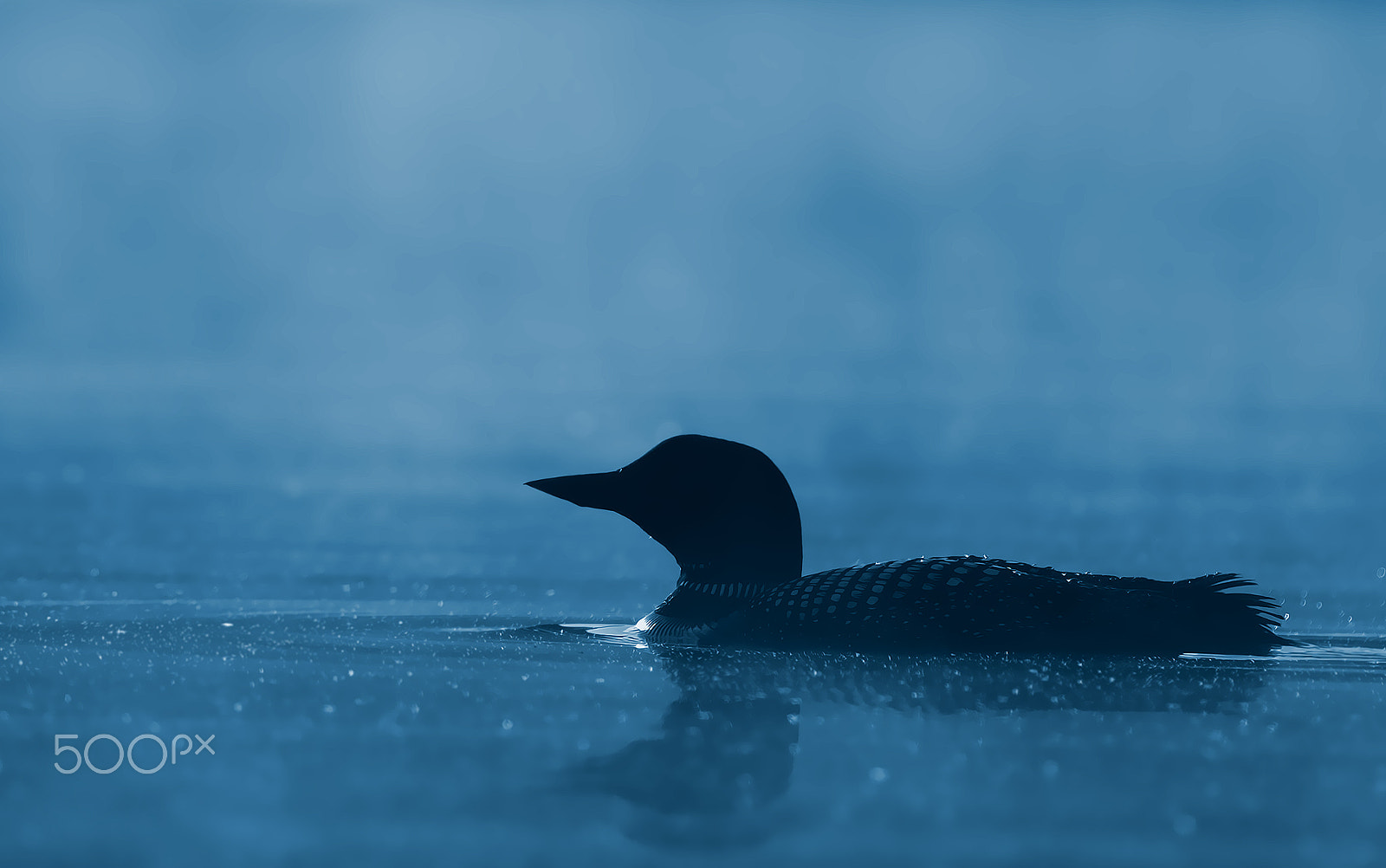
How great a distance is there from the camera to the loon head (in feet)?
13.8

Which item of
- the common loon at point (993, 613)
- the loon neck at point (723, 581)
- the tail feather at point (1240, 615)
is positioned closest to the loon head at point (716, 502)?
the loon neck at point (723, 581)

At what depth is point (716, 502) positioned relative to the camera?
13.8 feet

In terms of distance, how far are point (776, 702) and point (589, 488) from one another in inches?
55.1

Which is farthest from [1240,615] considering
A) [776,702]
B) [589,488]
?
[589,488]

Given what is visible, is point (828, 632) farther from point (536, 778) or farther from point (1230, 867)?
point (1230, 867)

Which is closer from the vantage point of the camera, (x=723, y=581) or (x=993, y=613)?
(x=993, y=613)

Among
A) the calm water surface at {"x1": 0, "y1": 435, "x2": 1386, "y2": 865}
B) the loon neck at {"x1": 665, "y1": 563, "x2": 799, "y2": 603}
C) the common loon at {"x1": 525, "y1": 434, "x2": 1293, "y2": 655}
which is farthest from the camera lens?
the loon neck at {"x1": 665, "y1": 563, "x2": 799, "y2": 603}

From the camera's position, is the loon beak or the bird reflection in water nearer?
the bird reflection in water

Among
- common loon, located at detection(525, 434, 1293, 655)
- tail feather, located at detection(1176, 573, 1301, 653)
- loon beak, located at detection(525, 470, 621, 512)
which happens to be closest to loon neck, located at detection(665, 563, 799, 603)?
common loon, located at detection(525, 434, 1293, 655)

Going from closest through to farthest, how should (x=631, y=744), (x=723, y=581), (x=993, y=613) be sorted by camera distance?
(x=631, y=744), (x=993, y=613), (x=723, y=581)

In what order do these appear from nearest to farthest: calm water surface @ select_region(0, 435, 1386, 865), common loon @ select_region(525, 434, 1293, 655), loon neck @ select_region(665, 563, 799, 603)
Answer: calm water surface @ select_region(0, 435, 1386, 865) → common loon @ select_region(525, 434, 1293, 655) → loon neck @ select_region(665, 563, 799, 603)

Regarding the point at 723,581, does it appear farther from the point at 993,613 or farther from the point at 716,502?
the point at 993,613

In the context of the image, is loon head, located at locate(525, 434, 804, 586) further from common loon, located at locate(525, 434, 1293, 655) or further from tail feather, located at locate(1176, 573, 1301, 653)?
tail feather, located at locate(1176, 573, 1301, 653)

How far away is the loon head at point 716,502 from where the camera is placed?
Result: 4191 mm
